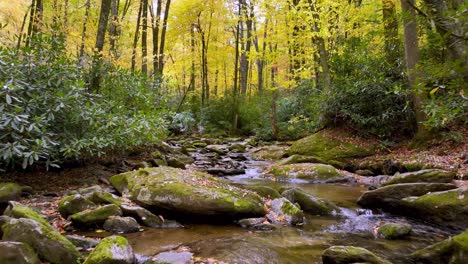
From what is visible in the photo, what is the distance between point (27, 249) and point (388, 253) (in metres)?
3.98

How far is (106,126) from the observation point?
688cm

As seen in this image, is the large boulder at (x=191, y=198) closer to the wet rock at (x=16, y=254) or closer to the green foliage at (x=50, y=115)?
the green foliage at (x=50, y=115)

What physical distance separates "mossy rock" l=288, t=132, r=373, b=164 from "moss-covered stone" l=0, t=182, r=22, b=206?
8.18 metres

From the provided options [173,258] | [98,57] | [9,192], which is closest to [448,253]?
[173,258]

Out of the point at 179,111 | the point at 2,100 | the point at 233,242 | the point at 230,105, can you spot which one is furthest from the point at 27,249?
the point at 179,111

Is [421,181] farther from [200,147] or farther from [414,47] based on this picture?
[200,147]

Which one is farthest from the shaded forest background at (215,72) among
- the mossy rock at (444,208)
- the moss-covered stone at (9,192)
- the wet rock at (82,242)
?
the wet rock at (82,242)

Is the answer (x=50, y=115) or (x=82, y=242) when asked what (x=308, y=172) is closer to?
(x=50, y=115)

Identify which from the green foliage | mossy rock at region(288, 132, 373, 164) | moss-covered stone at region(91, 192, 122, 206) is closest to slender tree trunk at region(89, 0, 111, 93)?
the green foliage

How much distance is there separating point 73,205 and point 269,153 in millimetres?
9231

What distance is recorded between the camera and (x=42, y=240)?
3.39m

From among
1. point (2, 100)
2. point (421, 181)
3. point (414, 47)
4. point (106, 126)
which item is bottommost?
point (421, 181)

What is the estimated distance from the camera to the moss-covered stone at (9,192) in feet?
17.2

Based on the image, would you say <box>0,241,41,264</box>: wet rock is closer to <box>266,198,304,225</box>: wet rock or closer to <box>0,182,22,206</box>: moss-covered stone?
<box>0,182,22,206</box>: moss-covered stone
